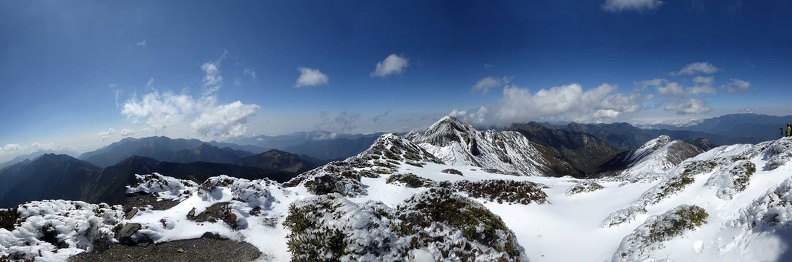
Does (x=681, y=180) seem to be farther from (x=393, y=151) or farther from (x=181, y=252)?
(x=393, y=151)

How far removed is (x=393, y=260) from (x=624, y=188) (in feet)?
85.3

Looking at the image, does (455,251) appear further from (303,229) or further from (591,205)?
(591,205)

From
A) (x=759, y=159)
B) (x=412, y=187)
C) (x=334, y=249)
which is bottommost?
(x=412, y=187)

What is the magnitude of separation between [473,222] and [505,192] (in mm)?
15954

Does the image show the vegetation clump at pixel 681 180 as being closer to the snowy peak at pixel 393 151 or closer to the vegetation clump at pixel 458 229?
the vegetation clump at pixel 458 229

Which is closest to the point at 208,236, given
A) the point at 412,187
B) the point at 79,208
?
the point at 79,208

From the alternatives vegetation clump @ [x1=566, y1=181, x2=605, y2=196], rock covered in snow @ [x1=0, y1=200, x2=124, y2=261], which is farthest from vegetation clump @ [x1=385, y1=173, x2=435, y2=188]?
rock covered in snow @ [x1=0, y1=200, x2=124, y2=261]

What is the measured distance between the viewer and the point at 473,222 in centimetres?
1573

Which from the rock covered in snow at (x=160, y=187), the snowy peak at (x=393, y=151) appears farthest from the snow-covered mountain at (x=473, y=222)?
the snowy peak at (x=393, y=151)

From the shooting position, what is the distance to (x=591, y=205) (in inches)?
1008

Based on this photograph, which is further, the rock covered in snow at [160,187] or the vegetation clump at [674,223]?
the rock covered in snow at [160,187]

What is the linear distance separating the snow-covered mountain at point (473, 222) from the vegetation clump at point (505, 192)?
0.25m

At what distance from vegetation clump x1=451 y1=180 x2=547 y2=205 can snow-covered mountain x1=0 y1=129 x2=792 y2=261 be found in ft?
0.82

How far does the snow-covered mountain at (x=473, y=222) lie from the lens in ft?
40.2
